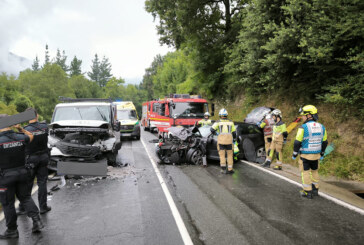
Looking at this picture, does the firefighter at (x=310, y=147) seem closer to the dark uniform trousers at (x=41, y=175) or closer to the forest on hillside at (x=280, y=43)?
the forest on hillside at (x=280, y=43)

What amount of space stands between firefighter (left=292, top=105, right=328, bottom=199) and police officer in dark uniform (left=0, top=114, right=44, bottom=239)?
17.1 ft

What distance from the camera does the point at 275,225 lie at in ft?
13.7

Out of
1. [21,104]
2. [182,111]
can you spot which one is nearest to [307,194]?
[182,111]

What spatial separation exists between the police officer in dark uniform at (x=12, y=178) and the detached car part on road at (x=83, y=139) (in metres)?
2.83

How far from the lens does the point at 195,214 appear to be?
15.2 ft

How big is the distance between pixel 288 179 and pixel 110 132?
5494 millimetres

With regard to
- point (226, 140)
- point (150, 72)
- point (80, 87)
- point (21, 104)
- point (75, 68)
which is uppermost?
point (75, 68)

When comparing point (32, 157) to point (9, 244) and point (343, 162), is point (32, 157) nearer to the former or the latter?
point (9, 244)

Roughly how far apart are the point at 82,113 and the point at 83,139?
1.66 meters

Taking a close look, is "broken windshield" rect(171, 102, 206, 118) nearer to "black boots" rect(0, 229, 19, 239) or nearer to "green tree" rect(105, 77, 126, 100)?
"black boots" rect(0, 229, 19, 239)

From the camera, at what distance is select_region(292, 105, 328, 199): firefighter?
5535 mm

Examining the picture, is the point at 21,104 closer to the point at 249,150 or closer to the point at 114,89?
the point at 114,89

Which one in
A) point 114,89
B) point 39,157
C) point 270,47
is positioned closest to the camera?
point 39,157

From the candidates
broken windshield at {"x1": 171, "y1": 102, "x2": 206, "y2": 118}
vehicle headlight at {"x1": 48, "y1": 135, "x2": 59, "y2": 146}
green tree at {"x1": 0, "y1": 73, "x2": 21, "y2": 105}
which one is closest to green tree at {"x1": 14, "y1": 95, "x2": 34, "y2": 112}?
green tree at {"x1": 0, "y1": 73, "x2": 21, "y2": 105}
